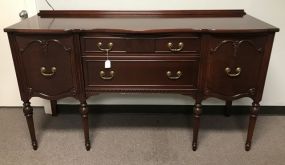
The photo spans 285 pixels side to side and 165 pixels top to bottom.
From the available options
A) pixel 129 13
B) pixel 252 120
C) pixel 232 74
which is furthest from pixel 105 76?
pixel 252 120

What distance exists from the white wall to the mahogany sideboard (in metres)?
0.26

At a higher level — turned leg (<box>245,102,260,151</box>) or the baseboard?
turned leg (<box>245,102,260,151</box>)

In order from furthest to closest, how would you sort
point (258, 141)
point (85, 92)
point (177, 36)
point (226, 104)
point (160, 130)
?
1. point (226, 104)
2. point (160, 130)
3. point (258, 141)
4. point (85, 92)
5. point (177, 36)

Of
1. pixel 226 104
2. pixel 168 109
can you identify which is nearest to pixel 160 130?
pixel 168 109

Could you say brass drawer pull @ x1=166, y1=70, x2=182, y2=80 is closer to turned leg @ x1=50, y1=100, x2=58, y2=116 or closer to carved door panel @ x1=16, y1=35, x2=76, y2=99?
carved door panel @ x1=16, y1=35, x2=76, y2=99

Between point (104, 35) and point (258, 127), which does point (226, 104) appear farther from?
point (104, 35)

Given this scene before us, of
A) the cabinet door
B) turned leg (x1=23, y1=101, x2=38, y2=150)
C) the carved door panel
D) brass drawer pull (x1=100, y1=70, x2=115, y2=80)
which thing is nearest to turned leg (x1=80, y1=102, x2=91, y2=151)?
the carved door panel

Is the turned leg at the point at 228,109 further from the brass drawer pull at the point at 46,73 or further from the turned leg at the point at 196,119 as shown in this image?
the brass drawer pull at the point at 46,73

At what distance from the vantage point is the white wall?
1.84m

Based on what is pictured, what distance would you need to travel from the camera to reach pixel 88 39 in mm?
1439

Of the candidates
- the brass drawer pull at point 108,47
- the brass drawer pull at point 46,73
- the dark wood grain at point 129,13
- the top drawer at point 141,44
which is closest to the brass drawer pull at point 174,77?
the top drawer at point 141,44

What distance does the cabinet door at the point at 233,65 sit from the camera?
1.42m

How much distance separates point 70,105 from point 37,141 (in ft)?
1.44

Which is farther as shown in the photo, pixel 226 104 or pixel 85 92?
pixel 226 104
